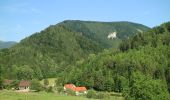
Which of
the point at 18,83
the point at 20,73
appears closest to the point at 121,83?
the point at 18,83

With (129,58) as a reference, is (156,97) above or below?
below

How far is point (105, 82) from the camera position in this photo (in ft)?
486

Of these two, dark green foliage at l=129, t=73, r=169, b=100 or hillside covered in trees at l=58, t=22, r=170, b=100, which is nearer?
dark green foliage at l=129, t=73, r=169, b=100

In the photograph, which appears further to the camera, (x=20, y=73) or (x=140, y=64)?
(x=20, y=73)

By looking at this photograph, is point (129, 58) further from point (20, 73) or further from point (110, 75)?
point (20, 73)

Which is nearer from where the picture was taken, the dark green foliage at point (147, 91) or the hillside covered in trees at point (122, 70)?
the dark green foliage at point (147, 91)

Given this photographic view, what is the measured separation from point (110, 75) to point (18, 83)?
123ft

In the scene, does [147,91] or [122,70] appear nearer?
[147,91]

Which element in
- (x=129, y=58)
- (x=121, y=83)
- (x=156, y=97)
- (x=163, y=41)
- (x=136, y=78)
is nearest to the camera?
(x=156, y=97)

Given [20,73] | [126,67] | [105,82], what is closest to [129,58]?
[126,67]

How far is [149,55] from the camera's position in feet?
542

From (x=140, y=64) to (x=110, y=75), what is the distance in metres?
13.1

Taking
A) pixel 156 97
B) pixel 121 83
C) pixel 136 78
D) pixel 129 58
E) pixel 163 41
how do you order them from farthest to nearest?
pixel 163 41, pixel 129 58, pixel 121 83, pixel 136 78, pixel 156 97

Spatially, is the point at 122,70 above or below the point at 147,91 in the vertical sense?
above
